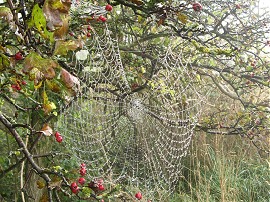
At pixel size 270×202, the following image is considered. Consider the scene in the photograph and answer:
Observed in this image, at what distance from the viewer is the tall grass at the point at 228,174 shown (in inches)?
146

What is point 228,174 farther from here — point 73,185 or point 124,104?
point 73,185

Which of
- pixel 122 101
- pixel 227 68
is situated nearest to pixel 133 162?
pixel 122 101

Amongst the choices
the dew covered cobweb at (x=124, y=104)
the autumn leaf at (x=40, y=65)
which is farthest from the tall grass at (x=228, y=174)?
the autumn leaf at (x=40, y=65)

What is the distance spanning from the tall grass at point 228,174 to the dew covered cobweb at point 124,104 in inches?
8.9

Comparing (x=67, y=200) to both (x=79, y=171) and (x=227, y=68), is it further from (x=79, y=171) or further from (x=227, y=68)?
(x=79, y=171)

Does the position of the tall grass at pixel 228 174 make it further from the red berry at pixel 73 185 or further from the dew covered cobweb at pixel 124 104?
the red berry at pixel 73 185

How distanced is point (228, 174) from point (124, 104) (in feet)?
4.24

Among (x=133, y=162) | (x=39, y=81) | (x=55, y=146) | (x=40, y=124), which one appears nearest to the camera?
(x=39, y=81)

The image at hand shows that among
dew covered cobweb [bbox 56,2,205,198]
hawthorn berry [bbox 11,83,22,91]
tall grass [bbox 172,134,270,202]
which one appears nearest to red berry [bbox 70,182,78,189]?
hawthorn berry [bbox 11,83,22,91]

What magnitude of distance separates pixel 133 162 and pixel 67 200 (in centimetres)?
113

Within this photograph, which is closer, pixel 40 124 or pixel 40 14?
pixel 40 14

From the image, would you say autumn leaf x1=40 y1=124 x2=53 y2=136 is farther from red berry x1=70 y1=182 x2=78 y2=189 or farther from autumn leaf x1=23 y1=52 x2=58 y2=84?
autumn leaf x1=23 y1=52 x2=58 y2=84

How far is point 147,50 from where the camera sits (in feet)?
9.93

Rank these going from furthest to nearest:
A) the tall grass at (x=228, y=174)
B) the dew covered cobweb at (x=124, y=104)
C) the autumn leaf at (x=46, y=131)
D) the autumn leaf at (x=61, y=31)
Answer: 1. the tall grass at (x=228, y=174)
2. the dew covered cobweb at (x=124, y=104)
3. the autumn leaf at (x=46, y=131)
4. the autumn leaf at (x=61, y=31)
